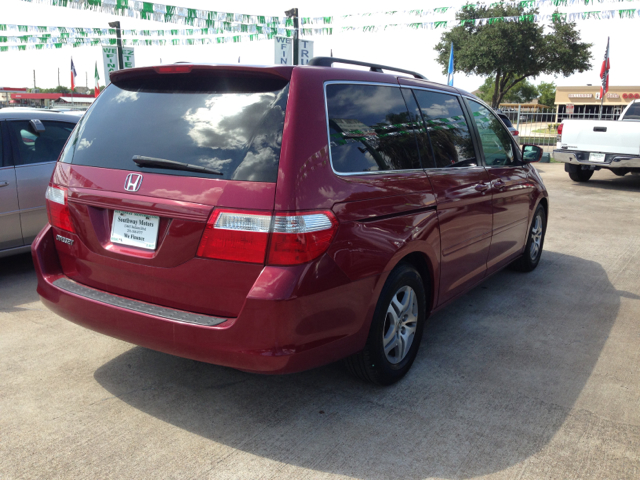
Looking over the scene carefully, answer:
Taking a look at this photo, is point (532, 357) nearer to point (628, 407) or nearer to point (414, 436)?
point (628, 407)

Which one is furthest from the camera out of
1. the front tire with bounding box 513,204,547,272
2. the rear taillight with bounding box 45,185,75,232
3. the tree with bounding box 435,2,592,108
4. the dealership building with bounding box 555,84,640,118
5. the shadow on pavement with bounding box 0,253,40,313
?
the dealership building with bounding box 555,84,640,118

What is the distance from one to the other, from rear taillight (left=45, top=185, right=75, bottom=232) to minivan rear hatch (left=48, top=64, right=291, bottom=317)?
0.13ft

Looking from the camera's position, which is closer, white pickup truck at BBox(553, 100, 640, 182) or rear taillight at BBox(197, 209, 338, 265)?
rear taillight at BBox(197, 209, 338, 265)

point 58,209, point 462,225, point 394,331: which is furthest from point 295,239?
point 462,225

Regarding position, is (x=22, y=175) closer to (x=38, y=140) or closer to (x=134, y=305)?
(x=38, y=140)

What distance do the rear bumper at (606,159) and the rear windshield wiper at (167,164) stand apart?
11714mm

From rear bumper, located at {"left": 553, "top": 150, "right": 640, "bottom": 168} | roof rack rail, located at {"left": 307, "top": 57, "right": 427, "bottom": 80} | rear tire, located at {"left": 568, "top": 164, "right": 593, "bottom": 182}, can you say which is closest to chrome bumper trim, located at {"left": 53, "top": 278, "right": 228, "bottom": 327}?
roof rack rail, located at {"left": 307, "top": 57, "right": 427, "bottom": 80}

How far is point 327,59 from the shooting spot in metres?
3.32

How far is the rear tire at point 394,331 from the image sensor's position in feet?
10.5

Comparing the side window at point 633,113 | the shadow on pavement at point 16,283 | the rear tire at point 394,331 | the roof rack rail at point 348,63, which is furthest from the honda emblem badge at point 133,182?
the side window at point 633,113

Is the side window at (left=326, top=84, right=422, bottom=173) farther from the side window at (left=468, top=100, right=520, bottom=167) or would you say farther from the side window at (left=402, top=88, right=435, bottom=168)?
the side window at (left=468, top=100, right=520, bottom=167)

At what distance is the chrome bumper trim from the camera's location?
8.90 feet

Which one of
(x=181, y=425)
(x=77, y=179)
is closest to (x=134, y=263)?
(x=77, y=179)

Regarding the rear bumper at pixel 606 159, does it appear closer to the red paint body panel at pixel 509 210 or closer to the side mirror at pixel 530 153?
the red paint body panel at pixel 509 210
